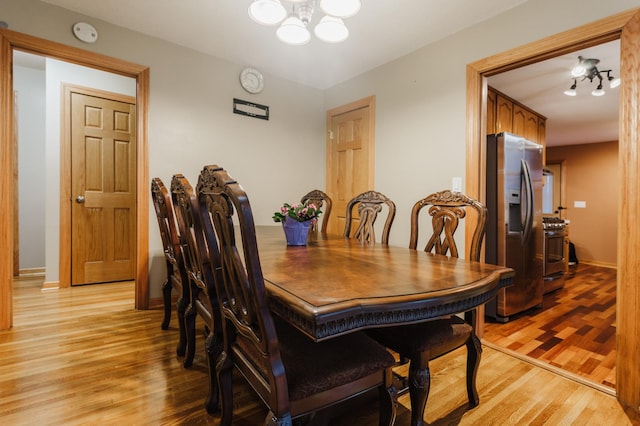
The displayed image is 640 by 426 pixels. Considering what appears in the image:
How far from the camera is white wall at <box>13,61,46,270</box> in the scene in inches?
150

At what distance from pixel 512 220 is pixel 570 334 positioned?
1.02m

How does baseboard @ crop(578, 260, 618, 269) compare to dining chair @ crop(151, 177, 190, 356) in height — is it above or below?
below

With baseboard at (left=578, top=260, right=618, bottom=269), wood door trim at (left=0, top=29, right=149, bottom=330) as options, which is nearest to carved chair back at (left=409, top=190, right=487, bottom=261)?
wood door trim at (left=0, top=29, right=149, bottom=330)

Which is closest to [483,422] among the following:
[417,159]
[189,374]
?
[189,374]

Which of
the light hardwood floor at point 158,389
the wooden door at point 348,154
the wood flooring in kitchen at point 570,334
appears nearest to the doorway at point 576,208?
the wood flooring in kitchen at point 570,334

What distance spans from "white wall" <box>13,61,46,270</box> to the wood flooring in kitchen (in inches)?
202

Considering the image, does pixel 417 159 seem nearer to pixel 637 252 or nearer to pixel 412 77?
pixel 412 77

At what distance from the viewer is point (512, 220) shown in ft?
9.37

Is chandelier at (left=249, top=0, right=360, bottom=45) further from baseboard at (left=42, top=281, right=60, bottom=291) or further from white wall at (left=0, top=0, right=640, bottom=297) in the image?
baseboard at (left=42, top=281, right=60, bottom=291)

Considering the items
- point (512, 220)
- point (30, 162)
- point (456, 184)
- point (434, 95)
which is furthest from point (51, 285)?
point (512, 220)

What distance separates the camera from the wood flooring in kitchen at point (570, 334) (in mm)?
2045

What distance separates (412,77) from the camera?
2.94 meters

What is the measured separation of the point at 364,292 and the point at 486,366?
5.34 ft

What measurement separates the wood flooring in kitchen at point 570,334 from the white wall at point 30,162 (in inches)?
202
